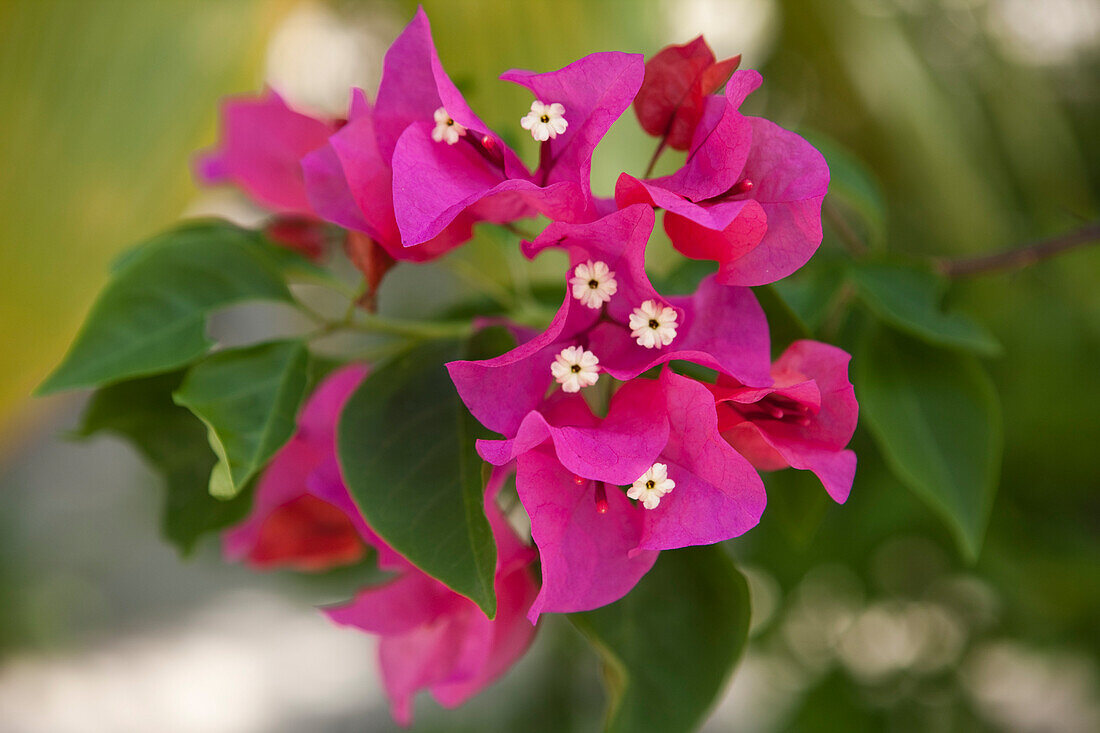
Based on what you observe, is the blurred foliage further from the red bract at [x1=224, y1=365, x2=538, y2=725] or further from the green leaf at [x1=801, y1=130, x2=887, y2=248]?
Result: the green leaf at [x1=801, y1=130, x2=887, y2=248]

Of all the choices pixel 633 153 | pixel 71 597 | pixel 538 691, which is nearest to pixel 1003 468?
pixel 633 153

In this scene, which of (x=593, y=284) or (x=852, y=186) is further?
(x=852, y=186)

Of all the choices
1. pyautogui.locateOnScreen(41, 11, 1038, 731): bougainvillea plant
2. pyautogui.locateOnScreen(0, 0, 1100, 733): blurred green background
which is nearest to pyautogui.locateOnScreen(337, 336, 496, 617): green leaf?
pyautogui.locateOnScreen(41, 11, 1038, 731): bougainvillea plant

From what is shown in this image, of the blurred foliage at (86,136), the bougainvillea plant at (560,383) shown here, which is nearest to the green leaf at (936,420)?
the bougainvillea plant at (560,383)

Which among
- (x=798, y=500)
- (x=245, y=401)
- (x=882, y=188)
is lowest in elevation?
(x=882, y=188)

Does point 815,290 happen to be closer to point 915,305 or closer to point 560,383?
point 915,305

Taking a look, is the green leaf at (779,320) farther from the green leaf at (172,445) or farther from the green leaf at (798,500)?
the green leaf at (172,445)

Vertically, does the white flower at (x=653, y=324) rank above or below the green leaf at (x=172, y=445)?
above

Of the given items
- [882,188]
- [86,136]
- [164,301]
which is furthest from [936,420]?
[882,188]

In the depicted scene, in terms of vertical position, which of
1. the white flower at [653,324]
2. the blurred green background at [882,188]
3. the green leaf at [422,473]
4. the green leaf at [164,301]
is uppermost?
the white flower at [653,324]

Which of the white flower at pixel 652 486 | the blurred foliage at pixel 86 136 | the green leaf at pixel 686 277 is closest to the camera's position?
the white flower at pixel 652 486
